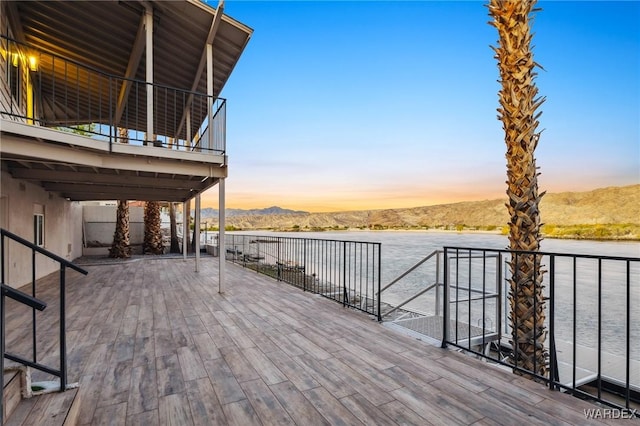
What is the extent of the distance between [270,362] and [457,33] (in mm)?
11709

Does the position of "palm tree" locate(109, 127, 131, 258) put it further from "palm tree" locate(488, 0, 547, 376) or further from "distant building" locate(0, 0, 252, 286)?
"palm tree" locate(488, 0, 547, 376)

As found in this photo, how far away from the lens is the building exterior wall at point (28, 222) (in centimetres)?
574

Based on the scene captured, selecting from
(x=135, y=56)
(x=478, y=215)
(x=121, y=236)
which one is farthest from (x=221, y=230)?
(x=478, y=215)

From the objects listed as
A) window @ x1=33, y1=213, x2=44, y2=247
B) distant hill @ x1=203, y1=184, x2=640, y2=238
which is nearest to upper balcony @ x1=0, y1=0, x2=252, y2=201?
window @ x1=33, y1=213, x2=44, y2=247

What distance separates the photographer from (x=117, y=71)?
742cm

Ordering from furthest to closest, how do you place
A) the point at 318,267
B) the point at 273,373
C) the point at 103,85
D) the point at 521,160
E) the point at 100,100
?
the point at 103,85 → the point at 318,267 → the point at 100,100 → the point at 521,160 → the point at 273,373

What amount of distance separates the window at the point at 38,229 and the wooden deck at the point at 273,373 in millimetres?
3200

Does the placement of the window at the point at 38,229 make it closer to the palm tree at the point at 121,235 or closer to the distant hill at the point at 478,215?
the palm tree at the point at 121,235

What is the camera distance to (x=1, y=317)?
139cm

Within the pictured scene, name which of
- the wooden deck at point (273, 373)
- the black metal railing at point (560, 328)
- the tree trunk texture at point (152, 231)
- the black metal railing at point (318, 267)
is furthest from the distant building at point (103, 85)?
the tree trunk texture at point (152, 231)

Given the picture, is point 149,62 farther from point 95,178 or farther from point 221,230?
point 221,230

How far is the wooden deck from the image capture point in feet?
6.63

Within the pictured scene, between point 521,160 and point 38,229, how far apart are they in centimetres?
1014

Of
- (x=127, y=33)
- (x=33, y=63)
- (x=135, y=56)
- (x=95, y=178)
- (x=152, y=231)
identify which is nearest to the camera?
(x=95, y=178)
